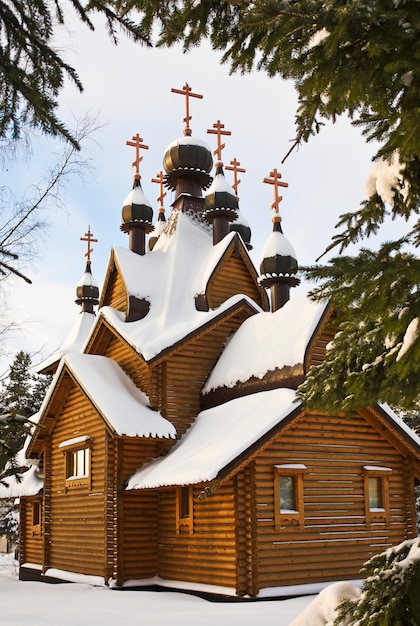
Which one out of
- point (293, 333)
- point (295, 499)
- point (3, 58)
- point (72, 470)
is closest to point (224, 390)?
point (293, 333)

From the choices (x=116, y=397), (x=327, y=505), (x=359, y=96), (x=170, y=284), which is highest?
(x=170, y=284)

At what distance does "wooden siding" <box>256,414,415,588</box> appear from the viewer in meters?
14.0

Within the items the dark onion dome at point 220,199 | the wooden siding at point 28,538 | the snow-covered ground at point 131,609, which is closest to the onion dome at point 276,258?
the dark onion dome at point 220,199

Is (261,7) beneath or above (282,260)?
beneath

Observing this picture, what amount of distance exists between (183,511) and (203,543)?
122 cm

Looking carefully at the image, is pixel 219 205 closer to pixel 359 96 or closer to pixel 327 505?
pixel 327 505

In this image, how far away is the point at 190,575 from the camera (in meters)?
15.0

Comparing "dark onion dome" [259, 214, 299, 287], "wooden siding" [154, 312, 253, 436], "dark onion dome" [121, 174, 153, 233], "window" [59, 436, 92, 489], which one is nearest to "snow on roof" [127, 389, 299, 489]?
"wooden siding" [154, 312, 253, 436]

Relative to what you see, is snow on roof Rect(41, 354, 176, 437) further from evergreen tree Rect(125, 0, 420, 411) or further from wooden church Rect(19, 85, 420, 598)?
evergreen tree Rect(125, 0, 420, 411)

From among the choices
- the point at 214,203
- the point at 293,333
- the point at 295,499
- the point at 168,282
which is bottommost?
the point at 295,499

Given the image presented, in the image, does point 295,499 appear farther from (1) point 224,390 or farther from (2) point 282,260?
(2) point 282,260

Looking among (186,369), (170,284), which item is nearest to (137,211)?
(170,284)

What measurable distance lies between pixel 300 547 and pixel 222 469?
2.88 metres

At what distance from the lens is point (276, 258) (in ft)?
60.6
